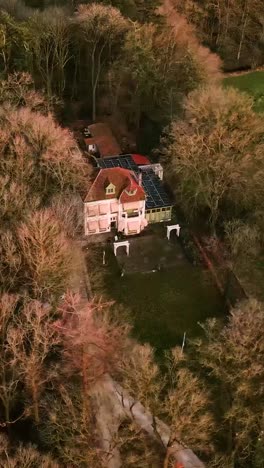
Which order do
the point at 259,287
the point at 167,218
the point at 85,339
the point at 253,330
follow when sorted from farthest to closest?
the point at 167,218 → the point at 259,287 → the point at 85,339 → the point at 253,330

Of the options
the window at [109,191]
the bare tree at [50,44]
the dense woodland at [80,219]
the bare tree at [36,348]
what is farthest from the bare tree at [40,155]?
the bare tree at [50,44]

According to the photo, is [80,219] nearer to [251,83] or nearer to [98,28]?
[98,28]

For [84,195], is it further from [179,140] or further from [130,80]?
[130,80]

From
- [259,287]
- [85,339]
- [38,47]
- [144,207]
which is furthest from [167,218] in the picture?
[38,47]

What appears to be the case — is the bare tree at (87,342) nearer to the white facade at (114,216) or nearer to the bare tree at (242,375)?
the bare tree at (242,375)

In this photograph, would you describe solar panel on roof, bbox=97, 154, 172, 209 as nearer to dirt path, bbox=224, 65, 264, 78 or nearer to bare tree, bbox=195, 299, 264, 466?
bare tree, bbox=195, 299, 264, 466
